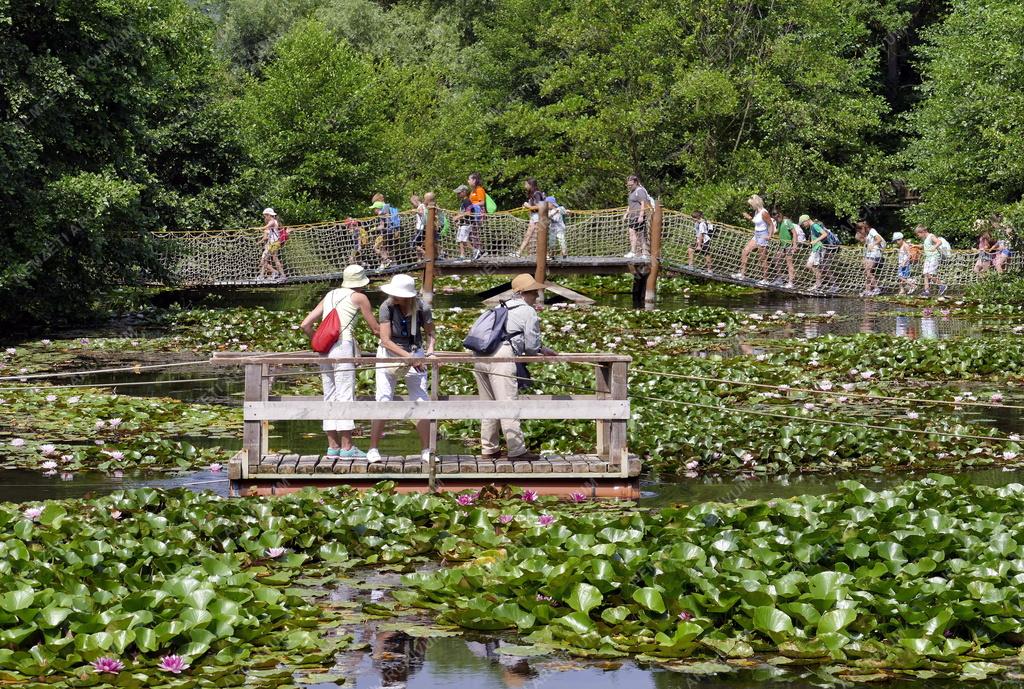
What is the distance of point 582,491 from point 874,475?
116 inches

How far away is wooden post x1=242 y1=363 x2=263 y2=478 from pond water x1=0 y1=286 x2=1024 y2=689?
720mm

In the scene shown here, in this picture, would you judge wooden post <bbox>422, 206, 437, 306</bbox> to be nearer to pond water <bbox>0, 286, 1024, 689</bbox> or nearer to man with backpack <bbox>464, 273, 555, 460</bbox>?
pond water <bbox>0, 286, 1024, 689</bbox>

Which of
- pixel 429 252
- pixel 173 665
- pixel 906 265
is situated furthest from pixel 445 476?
pixel 906 265

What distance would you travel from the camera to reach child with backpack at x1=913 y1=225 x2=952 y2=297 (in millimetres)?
31344

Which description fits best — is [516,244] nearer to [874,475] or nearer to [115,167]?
[115,167]

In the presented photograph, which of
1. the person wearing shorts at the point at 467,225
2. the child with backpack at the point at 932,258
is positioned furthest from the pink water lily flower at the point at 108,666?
the child with backpack at the point at 932,258

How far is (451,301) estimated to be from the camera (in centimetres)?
3516

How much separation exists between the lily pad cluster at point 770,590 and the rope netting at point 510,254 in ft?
66.3

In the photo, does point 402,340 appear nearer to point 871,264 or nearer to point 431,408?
point 431,408

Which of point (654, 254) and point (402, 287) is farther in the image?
point (654, 254)

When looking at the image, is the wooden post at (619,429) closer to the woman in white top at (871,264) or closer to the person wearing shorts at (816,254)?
the person wearing shorts at (816,254)

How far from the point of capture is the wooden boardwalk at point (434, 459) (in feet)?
36.5

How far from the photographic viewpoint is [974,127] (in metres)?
38.3

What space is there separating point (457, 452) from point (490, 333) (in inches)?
89.8
